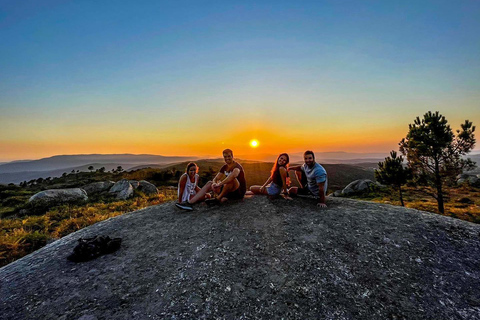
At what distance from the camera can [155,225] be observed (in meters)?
7.95

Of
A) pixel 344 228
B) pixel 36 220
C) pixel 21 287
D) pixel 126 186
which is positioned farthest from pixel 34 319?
pixel 126 186

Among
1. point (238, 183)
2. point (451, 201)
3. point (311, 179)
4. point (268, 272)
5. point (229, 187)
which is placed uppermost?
point (311, 179)

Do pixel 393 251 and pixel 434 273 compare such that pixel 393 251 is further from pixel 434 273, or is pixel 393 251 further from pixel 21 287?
pixel 21 287

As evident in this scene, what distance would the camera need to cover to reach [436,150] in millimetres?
16734

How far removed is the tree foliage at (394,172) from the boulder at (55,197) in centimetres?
3165

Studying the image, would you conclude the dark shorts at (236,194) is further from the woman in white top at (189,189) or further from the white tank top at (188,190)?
the white tank top at (188,190)

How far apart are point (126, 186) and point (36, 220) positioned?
34.3 ft

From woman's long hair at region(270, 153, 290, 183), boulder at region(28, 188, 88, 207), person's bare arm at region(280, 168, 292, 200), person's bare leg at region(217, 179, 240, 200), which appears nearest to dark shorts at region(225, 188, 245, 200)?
person's bare leg at region(217, 179, 240, 200)

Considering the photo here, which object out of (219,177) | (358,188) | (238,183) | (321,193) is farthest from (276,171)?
(358,188)

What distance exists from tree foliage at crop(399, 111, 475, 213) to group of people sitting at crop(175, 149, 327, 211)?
14426 mm

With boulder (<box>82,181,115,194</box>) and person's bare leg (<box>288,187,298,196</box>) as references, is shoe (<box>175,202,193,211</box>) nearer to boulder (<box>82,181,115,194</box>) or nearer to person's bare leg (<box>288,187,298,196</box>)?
person's bare leg (<box>288,187,298,196</box>)

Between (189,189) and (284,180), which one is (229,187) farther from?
(284,180)

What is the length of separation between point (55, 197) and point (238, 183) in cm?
2131

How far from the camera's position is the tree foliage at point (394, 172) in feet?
62.2
